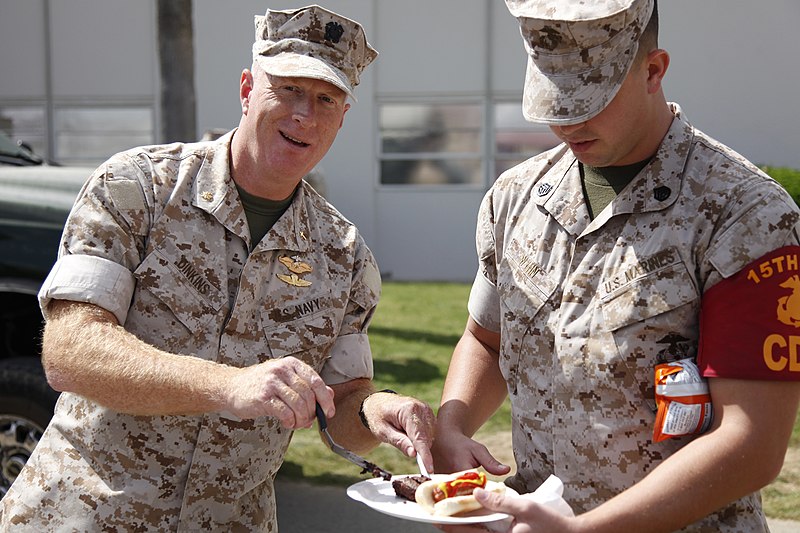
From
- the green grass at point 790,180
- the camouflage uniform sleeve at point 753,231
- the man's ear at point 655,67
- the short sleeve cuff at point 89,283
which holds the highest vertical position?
the man's ear at point 655,67

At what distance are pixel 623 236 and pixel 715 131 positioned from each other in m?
14.7

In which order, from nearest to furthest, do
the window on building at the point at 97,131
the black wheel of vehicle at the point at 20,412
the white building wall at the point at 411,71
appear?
1. the black wheel of vehicle at the point at 20,412
2. the white building wall at the point at 411,71
3. the window on building at the point at 97,131

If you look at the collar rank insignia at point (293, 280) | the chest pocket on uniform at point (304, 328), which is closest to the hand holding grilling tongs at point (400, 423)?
the chest pocket on uniform at point (304, 328)

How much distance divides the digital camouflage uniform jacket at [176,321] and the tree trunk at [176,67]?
29.2 ft

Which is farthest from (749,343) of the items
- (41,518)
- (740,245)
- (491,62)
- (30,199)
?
(491,62)

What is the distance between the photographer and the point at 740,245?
207 centimetres

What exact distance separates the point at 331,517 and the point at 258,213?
9.15 feet

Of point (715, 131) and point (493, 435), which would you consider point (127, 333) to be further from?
point (715, 131)

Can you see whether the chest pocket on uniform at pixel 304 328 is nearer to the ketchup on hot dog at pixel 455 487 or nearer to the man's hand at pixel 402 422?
the man's hand at pixel 402 422

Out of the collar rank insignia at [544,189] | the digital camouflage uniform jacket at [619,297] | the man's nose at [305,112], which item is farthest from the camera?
the man's nose at [305,112]

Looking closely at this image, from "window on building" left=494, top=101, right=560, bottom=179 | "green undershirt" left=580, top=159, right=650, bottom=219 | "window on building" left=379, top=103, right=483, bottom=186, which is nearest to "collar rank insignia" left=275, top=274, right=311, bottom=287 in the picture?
"green undershirt" left=580, top=159, right=650, bottom=219

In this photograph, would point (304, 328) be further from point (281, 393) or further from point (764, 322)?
point (764, 322)

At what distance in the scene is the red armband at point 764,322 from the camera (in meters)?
2.03

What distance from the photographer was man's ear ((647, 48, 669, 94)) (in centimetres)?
223
